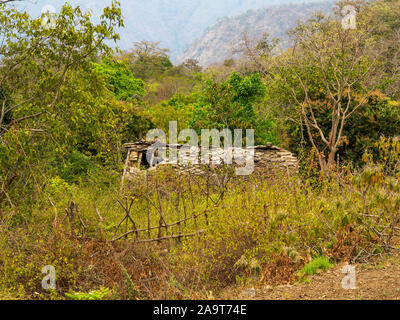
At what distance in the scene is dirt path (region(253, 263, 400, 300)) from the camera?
4125 millimetres

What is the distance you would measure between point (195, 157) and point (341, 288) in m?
8.21

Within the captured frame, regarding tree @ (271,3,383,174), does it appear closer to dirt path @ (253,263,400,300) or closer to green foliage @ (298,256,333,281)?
green foliage @ (298,256,333,281)

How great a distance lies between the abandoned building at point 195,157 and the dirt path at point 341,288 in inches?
268

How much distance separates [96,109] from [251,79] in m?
8.36

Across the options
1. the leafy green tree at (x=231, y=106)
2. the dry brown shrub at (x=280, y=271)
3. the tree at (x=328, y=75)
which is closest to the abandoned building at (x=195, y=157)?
the tree at (x=328, y=75)

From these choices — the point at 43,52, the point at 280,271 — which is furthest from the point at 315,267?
the point at 43,52

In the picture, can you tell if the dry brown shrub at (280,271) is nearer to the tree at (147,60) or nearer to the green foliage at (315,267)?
the green foliage at (315,267)

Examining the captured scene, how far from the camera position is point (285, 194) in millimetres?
6559

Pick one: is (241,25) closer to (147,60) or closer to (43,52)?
(147,60)

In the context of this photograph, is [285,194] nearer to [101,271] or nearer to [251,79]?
[101,271]

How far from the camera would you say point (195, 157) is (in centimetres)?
1228

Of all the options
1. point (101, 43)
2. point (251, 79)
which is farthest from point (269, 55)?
point (101, 43)

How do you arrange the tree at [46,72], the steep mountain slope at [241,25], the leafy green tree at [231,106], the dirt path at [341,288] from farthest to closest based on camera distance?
the steep mountain slope at [241,25]
the leafy green tree at [231,106]
the tree at [46,72]
the dirt path at [341,288]

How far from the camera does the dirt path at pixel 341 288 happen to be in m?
4.12
